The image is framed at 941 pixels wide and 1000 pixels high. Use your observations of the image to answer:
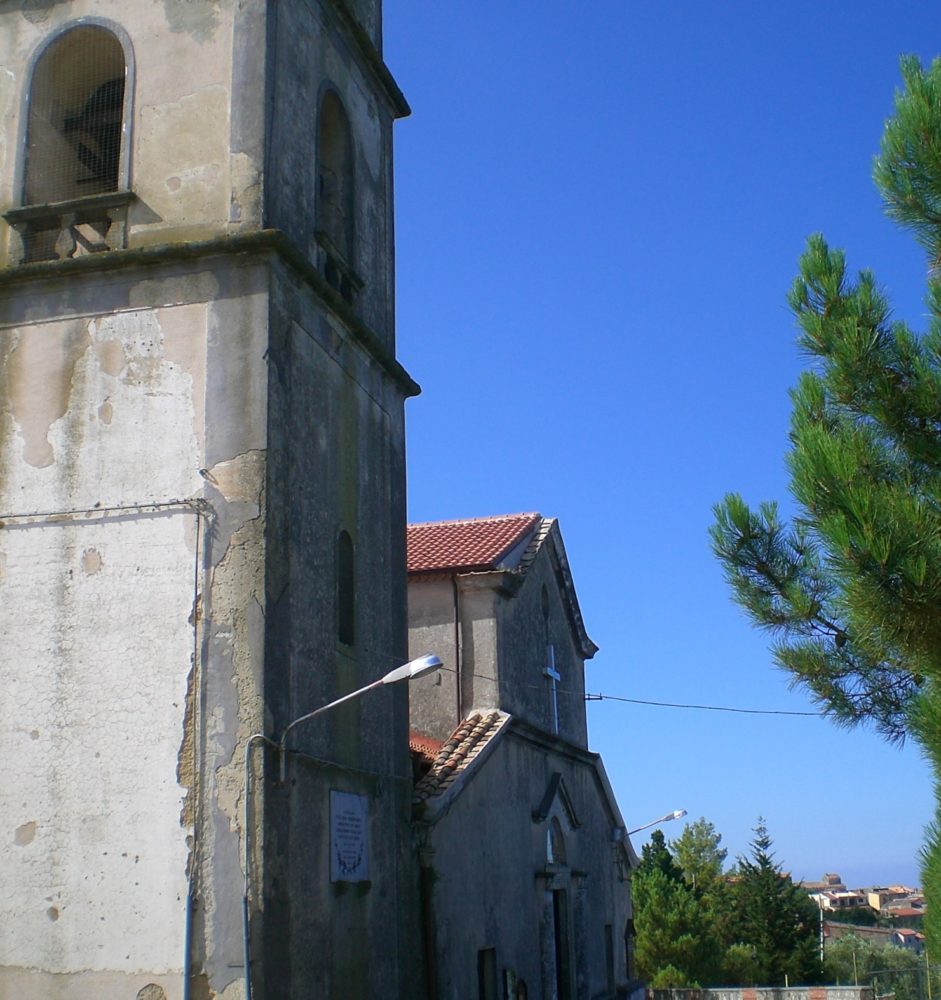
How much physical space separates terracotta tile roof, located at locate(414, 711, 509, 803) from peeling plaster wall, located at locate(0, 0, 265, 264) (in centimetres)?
731

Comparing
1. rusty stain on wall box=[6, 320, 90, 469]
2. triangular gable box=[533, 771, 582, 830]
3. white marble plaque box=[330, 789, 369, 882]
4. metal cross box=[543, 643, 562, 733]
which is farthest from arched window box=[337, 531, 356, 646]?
metal cross box=[543, 643, 562, 733]

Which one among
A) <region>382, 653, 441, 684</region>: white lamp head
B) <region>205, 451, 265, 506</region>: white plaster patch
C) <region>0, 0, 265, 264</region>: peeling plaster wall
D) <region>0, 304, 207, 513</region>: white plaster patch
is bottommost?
<region>382, 653, 441, 684</region>: white lamp head

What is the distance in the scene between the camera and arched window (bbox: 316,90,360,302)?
14977 mm

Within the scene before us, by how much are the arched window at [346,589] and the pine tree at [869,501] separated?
5.40m

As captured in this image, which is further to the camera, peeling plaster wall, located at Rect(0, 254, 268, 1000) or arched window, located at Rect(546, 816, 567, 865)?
arched window, located at Rect(546, 816, 567, 865)

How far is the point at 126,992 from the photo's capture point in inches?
426

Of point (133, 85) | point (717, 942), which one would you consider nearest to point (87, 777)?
point (133, 85)

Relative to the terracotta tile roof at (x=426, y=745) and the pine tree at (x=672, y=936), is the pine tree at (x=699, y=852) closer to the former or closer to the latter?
the pine tree at (x=672, y=936)

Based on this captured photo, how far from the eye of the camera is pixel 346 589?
45.6 feet

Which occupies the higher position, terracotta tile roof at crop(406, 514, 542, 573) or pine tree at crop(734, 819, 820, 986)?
terracotta tile roof at crop(406, 514, 542, 573)

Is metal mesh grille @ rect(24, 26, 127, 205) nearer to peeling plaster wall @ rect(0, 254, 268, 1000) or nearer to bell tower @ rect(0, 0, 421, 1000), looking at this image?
bell tower @ rect(0, 0, 421, 1000)

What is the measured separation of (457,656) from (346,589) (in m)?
6.05

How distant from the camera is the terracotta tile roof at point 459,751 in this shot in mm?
16195

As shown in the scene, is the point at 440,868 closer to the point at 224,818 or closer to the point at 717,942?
the point at 224,818
